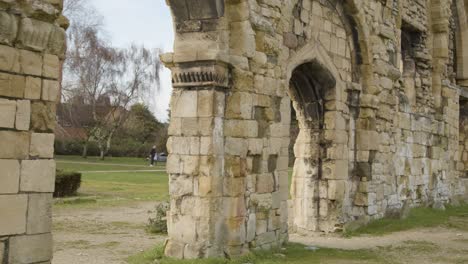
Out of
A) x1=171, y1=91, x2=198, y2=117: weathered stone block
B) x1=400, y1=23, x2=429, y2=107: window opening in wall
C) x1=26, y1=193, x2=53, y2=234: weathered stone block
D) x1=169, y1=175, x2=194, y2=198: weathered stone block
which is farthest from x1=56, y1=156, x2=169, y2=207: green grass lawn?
x1=26, y1=193, x2=53, y2=234: weathered stone block

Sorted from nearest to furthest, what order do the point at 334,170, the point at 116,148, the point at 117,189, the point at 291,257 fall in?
the point at 291,257 → the point at 334,170 → the point at 117,189 → the point at 116,148

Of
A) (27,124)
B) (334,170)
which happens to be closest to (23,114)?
(27,124)

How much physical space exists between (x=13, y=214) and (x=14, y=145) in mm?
565

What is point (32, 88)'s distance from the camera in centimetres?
461

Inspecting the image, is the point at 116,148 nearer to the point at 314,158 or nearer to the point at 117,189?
the point at 117,189

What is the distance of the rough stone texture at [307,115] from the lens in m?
7.36

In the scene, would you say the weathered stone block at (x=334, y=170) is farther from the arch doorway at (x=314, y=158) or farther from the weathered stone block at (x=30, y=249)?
the weathered stone block at (x=30, y=249)

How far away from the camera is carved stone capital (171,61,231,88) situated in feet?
23.9

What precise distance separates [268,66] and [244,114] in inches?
39.5

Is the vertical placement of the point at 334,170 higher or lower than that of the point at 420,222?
higher

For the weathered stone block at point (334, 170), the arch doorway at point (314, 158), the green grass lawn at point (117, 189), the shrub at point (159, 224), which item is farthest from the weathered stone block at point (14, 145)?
the green grass lawn at point (117, 189)

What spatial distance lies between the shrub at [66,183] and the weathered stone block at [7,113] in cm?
1089

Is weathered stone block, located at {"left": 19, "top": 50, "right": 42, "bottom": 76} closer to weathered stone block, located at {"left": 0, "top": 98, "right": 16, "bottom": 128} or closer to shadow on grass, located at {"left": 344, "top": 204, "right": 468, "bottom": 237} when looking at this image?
weathered stone block, located at {"left": 0, "top": 98, "right": 16, "bottom": 128}

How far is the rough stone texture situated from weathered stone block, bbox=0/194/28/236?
3.05 m
